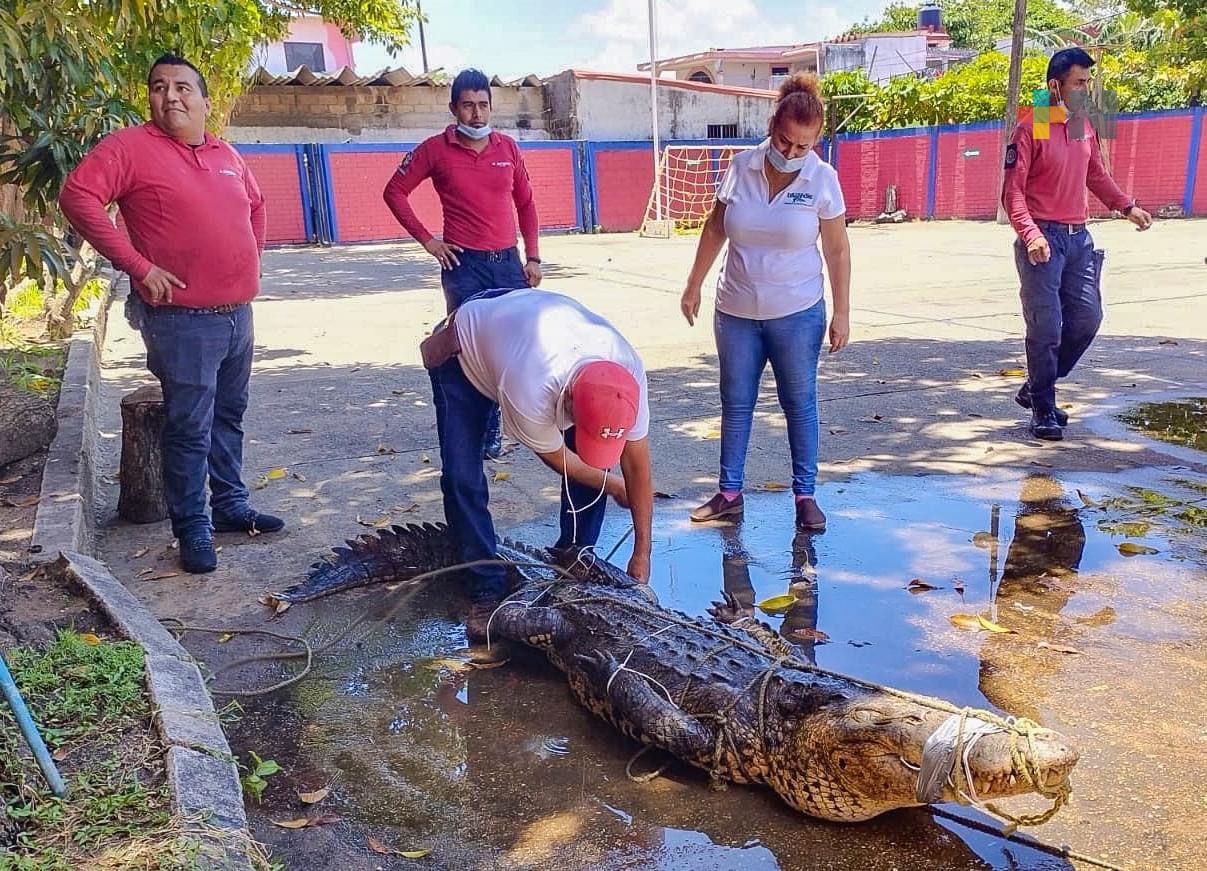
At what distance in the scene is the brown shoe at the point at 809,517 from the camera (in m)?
4.36

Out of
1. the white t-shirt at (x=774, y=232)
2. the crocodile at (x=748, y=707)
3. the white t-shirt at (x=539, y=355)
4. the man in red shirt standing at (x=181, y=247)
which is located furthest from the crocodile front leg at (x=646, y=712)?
the man in red shirt standing at (x=181, y=247)

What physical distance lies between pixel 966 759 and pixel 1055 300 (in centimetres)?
386

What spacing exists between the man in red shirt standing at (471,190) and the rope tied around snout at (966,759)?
3391 millimetres

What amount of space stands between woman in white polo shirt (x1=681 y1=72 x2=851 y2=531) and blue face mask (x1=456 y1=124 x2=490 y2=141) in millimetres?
1469

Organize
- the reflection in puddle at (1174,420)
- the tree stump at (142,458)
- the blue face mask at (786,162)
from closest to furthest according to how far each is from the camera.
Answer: the blue face mask at (786,162) < the tree stump at (142,458) < the reflection in puddle at (1174,420)

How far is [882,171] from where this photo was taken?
81.8 ft

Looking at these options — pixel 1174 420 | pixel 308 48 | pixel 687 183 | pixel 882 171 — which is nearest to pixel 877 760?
pixel 1174 420

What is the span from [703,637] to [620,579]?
1.73 ft

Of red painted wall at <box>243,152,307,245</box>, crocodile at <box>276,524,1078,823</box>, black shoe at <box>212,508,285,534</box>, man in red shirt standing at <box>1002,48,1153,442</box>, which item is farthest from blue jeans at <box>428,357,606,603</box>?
red painted wall at <box>243,152,307,245</box>

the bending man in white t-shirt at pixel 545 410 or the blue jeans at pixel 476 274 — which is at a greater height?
the blue jeans at pixel 476 274

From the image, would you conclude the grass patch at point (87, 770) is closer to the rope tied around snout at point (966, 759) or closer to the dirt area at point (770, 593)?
the dirt area at point (770, 593)

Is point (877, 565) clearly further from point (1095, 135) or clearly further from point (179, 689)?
point (1095, 135)

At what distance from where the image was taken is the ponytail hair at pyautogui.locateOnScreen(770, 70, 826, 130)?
3.94 m

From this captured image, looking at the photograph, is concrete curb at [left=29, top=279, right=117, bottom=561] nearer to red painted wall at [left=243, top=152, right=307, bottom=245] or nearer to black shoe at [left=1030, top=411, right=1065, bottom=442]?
black shoe at [left=1030, top=411, right=1065, bottom=442]
